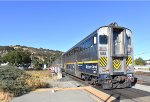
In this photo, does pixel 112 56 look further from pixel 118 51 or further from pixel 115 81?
pixel 115 81

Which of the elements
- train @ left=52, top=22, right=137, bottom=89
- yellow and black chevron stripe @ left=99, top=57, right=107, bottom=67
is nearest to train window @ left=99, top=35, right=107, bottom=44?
train @ left=52, top=22, right=137, bottom=89

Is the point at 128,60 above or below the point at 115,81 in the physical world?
above

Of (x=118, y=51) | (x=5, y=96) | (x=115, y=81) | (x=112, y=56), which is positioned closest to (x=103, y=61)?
(x=112, y=56)

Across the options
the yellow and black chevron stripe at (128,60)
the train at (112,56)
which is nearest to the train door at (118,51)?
the train at (112,56)

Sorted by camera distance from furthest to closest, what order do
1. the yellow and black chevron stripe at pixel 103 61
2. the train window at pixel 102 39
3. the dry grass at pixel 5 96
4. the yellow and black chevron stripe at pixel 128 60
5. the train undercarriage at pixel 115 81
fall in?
the yellow and black chevron stripe at pixel 128 60
the train window at pixel 102 39
the train undercarriage at pixel 115 81
the yellow and black chevron stripe at pixel 103 61
the dry grass at pixel 5 96

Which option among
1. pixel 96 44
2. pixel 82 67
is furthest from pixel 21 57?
pixel 96 44

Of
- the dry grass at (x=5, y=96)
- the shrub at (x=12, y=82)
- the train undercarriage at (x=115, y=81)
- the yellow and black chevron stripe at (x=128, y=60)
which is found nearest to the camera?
the dry grass at (x=5, y=96)

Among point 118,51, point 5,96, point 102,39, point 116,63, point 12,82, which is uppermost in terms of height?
point 102,39

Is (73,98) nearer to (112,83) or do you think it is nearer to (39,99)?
(39,99)

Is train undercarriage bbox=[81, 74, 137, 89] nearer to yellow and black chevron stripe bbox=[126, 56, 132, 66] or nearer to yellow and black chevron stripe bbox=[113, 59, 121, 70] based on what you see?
yellow and black chevron stripe bbox=[113, 59, 121, 70]

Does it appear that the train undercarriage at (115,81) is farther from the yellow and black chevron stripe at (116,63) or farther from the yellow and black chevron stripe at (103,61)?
the yellow and black chevron stripe at (103,61)

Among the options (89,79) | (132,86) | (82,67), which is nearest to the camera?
(132,86)

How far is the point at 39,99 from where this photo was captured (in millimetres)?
14117

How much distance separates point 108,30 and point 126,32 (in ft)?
4.89
